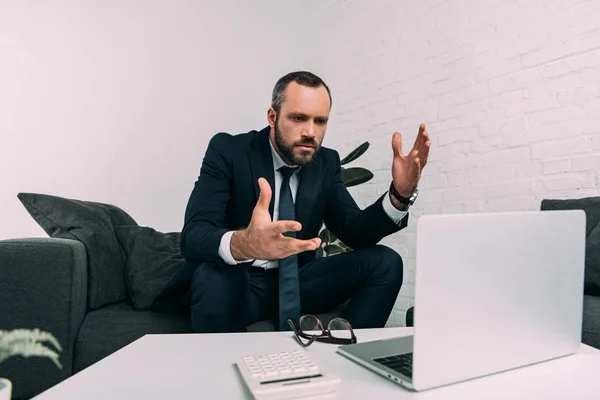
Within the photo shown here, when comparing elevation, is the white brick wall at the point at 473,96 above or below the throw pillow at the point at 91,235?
above

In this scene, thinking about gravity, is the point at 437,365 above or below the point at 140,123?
below

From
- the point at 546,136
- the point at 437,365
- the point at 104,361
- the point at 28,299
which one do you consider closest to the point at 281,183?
the point at 28,299

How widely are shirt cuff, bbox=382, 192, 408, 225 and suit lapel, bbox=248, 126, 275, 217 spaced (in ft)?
1.33

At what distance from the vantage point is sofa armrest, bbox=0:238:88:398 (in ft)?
4.87

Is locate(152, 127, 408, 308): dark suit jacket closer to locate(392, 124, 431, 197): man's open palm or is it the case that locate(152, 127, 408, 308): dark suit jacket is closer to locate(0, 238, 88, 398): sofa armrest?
locate(392, 124, 431, 197): man's open palm

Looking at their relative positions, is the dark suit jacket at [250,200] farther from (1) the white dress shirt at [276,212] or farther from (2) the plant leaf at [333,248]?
(2) the plant leaf at [333,248]

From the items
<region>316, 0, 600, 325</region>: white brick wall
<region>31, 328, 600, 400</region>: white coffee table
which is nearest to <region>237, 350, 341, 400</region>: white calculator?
<region>31, 328, 600, 400</region>: white coffee table

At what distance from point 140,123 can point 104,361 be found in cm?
247

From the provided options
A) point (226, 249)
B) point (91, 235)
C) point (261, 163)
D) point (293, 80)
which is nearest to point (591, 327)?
point (226, 249)

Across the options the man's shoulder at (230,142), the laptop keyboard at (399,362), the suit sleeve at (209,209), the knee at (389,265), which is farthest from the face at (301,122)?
the laptop keyboard at (399,362)

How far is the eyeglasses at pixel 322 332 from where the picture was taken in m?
0.98

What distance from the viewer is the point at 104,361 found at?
2.70 ft

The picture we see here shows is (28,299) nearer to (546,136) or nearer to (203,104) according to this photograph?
(203,104)

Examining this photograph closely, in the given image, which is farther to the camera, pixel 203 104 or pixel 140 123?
pixel 203 104
